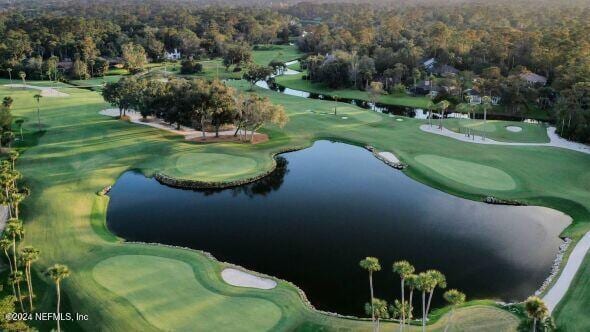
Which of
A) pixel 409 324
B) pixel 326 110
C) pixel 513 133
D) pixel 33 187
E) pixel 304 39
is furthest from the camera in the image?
pixel 304 39

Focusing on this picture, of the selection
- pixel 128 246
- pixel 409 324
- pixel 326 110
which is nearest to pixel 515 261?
pixel 409 324

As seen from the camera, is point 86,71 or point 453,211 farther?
point 86,71

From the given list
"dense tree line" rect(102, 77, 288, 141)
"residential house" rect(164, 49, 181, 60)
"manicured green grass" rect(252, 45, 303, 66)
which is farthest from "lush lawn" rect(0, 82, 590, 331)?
"residential house" rect(164, 49, 181, 60)

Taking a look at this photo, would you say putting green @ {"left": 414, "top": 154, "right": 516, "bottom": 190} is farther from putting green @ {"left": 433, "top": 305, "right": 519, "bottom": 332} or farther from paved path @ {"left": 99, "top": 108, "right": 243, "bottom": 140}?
paved path @ {"left": 99, "top": 108, "right": 243, "bottom": 140}

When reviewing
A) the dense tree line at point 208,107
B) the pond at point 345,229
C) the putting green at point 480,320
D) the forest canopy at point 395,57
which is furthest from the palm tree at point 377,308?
the forest canopy at point 395,57

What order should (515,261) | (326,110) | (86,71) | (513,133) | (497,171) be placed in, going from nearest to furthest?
(515,261) < (497,171) < (513,133) < (326,110) < (86,71)

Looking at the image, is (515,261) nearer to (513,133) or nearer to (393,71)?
(513,133)

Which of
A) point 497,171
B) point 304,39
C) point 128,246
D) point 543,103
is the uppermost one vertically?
point 304,39

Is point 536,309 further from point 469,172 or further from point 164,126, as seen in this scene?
point 164,126
